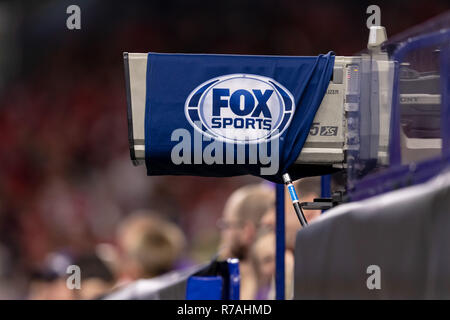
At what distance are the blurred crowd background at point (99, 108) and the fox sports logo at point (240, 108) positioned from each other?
704cm

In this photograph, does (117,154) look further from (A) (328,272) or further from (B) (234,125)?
(A) (328,272)

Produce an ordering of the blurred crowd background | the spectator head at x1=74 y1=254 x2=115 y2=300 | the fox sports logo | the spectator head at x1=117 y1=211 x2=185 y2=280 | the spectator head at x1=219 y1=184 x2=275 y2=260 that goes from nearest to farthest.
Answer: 1. the fox sports logo
2. the spectator head at x1=74 y1=254 x2=115 y2=300
3. the spectator head at x1=219 y1=184 x2=275 y2=260
4. the spectator head at x1=117 y1=211 x2=185 y2=280
5. the blurred crowd background

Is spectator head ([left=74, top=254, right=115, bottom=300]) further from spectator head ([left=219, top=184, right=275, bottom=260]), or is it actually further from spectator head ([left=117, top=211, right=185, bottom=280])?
spectator head ([left=219, top=184, right=275, bottom=260])

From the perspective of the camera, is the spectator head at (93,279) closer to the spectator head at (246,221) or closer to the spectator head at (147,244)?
the spectator head at (147,244)

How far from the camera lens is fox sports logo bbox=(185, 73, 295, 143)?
374 cm

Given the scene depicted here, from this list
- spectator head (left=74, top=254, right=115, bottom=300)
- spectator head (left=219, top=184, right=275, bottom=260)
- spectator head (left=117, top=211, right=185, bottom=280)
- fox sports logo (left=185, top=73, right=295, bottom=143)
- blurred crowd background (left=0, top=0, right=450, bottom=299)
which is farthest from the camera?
blurred crowd background (left=0, top=0, right=450, bottom=299)

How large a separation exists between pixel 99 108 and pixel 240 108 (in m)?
7.90

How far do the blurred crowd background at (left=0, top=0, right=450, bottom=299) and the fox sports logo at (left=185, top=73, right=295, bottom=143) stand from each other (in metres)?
7.04

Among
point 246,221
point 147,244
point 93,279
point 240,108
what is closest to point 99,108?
point 147,244

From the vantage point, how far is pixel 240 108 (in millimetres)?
3734

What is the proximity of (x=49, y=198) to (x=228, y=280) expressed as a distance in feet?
22.4

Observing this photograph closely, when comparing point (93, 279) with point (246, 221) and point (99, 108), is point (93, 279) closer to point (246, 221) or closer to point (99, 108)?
point (246, 221)

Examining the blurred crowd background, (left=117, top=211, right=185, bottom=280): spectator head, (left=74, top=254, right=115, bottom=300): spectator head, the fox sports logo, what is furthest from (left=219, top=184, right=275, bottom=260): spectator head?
the fox sports logo
